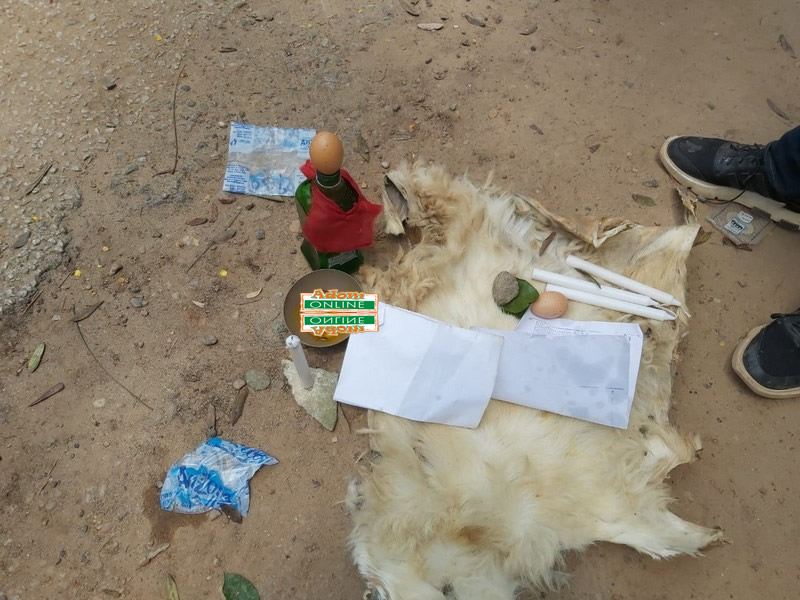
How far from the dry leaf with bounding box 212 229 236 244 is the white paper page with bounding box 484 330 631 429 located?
135 cm

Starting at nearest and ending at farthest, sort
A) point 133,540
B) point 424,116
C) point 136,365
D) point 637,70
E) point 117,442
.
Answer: point 133,540, point 117,442, point 136,365, point 424,116, point 637,70

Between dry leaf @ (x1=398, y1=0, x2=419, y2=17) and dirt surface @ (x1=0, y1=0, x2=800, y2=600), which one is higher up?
dry leaf @ (x1=398, y1=0, x2=419, y2=17)

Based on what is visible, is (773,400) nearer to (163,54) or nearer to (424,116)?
(424,116)

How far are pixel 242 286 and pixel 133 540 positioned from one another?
1.11 metres

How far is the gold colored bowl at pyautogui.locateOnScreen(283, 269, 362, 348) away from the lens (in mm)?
2203

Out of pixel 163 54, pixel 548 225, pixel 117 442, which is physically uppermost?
pixel 163 54

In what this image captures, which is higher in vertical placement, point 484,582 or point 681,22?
point 681,22

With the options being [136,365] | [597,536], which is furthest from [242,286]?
[597,536]

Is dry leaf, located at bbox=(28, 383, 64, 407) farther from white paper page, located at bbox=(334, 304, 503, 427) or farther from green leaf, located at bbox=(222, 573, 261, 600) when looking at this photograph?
white paper page, located at bbox=(334, 304, 503, 427)

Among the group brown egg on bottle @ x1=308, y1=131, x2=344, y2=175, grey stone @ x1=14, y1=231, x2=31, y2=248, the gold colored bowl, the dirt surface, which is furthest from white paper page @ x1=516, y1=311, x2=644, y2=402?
grey stone @ x1=14, y1=231, x2=31, y2=248

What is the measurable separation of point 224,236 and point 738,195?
268 centimetres

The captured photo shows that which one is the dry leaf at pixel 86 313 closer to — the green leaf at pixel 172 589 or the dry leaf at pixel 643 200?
the green leaf at pixel 172 589

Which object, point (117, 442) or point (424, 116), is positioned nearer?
point (117, 442)

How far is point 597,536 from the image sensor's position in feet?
5.78
